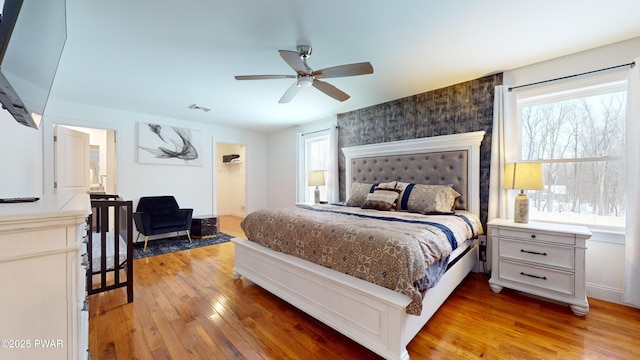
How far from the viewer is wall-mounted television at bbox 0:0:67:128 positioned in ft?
2.50

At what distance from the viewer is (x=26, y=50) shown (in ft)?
3.05

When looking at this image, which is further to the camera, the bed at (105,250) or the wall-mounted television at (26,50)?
the bed at (105,250)

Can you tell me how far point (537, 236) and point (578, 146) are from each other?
1.09 metres

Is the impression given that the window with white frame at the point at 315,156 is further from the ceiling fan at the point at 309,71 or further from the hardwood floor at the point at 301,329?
the hardwood floor at the point at 301,329

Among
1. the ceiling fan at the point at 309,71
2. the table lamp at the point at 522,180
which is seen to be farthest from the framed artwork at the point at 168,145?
the table lamp at the point at 522,180

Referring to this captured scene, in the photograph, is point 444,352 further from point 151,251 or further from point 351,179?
point 151,251

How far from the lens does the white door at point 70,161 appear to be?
11.7 feet

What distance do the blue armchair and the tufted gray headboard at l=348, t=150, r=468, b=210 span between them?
119 inches

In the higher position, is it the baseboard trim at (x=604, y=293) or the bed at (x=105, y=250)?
the bed at (x=105, y=250)

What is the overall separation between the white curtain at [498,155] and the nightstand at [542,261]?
0.36 m

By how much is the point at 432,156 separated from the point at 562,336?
2.11 m

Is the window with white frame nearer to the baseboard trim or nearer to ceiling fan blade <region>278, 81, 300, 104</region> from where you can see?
ceiling fan blade <region>278, 81, 300, 104</region>

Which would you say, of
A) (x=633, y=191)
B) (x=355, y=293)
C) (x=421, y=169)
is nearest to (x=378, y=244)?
(x=355, y=293)

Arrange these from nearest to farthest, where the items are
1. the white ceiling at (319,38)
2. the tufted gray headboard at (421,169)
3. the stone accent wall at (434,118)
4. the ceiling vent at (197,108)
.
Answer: the white ceiling at (319,38)
the stone accent wall at (434,118)
the tufted gray headboard at (421,169)
the ceiling vent at (197,108)
